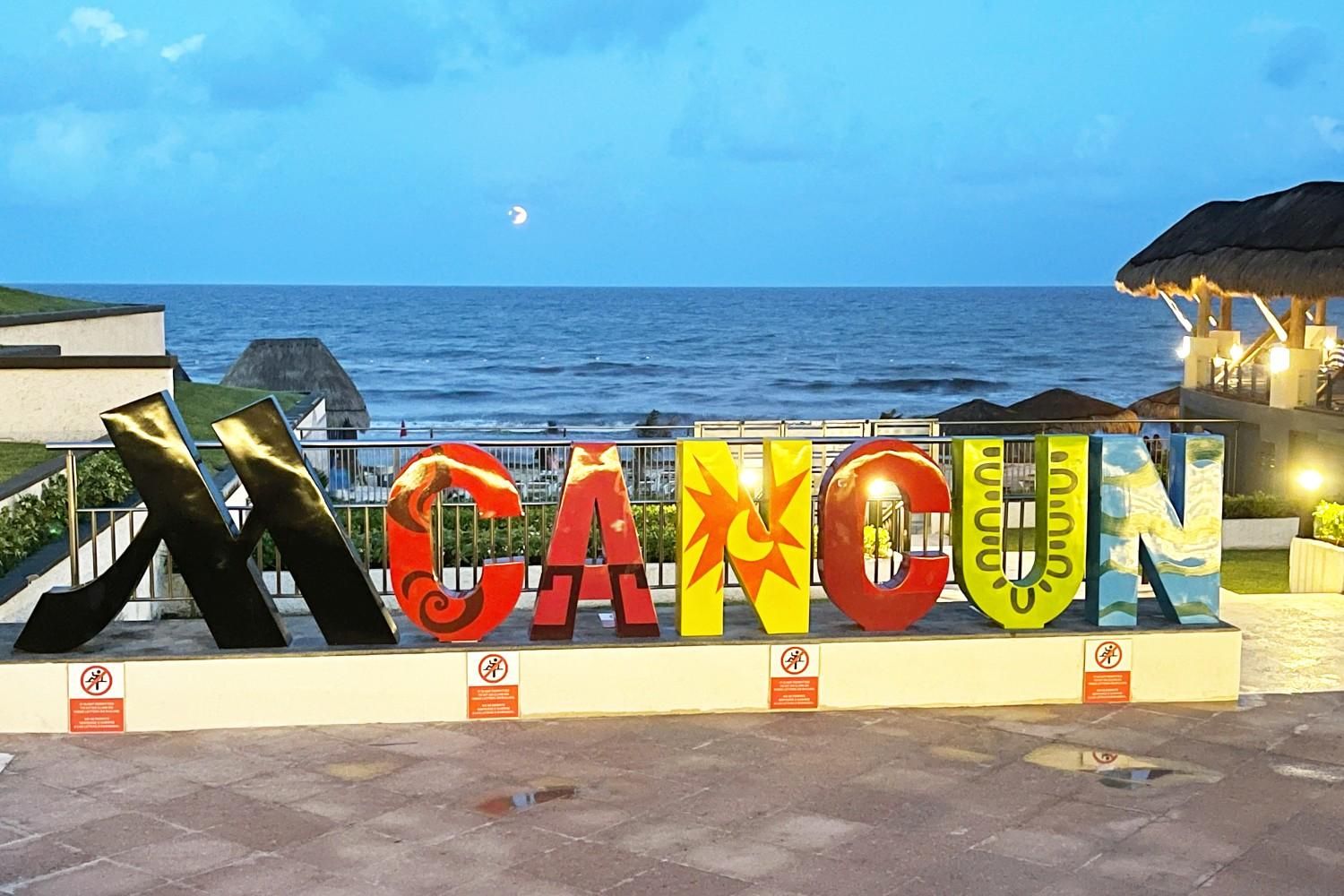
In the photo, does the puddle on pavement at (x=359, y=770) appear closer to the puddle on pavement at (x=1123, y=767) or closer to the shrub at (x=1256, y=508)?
the puddle on pavement at (x=1123, y=767)

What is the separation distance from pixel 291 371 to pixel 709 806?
108 feet

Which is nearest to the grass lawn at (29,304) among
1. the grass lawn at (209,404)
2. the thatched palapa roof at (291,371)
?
the grass lawn at (209,404)

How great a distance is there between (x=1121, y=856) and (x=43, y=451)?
1455cm

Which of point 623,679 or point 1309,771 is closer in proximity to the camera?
point 1309,771

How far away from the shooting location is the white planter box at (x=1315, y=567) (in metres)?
15.4

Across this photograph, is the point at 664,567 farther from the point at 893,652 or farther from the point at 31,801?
the point at 31,801

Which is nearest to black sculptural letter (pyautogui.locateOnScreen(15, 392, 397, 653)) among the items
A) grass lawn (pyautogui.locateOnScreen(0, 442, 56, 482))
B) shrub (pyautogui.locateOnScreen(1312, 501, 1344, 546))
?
grass lawn (pyautogui.locateOnScreen(0, 442, 56, 482))

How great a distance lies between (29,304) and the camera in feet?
88.9

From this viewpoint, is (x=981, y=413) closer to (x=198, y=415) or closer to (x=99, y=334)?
(x=198, y=415)

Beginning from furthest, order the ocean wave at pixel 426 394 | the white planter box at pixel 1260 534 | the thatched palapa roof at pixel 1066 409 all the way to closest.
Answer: the ocean wave at pixel 426 394
the thatched palapa roof at pixel 1066 409
the white planter box at pixel 1260 534

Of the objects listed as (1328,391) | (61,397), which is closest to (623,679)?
(61,397)

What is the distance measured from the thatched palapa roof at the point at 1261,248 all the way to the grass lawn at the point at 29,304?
68.2 feet

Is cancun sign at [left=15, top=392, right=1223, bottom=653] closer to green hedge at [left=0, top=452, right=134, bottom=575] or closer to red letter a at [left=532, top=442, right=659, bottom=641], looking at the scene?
red letter a at [left=532, top=442, right=659, bottom=641]

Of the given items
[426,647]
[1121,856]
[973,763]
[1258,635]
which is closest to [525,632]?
[426,647]
